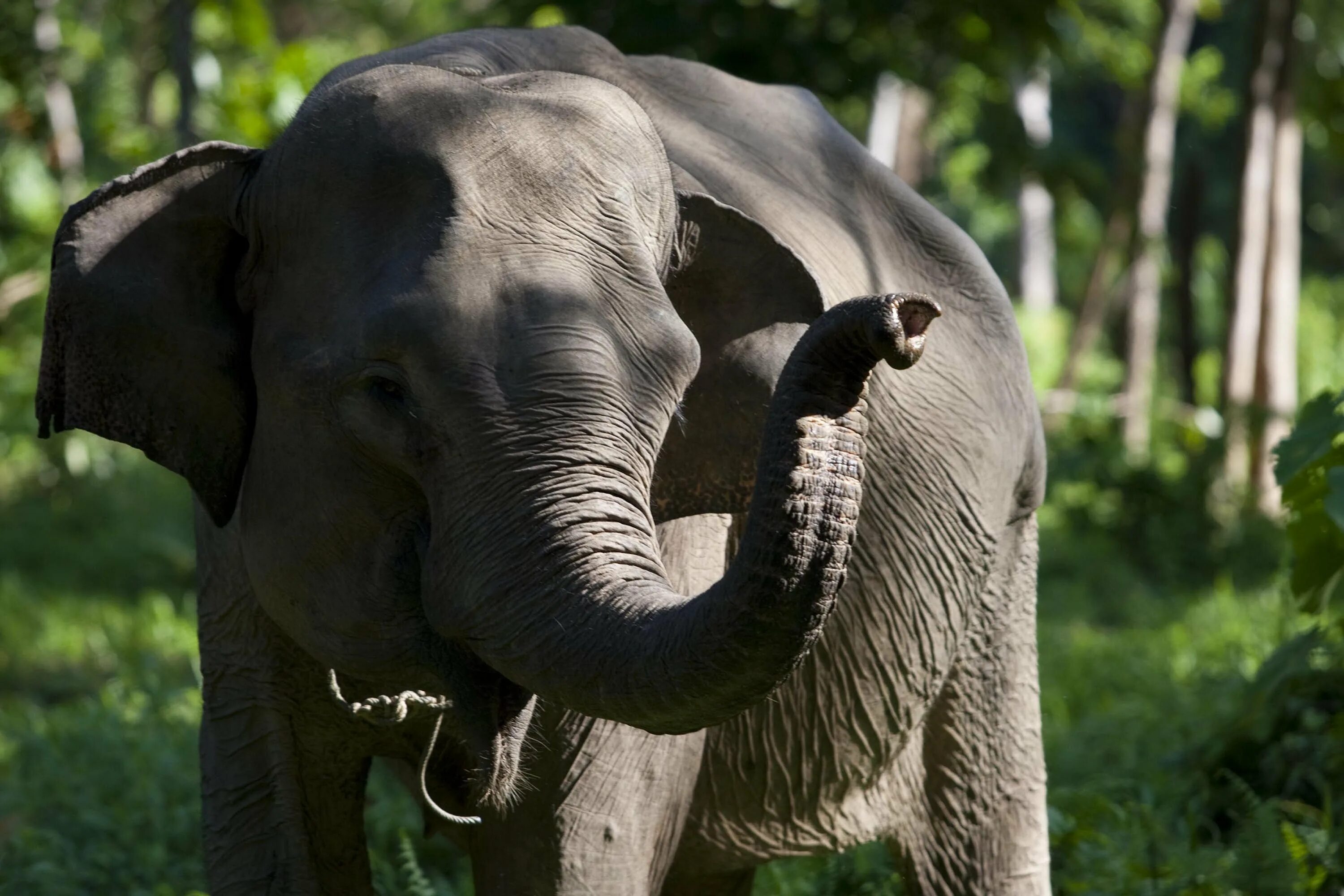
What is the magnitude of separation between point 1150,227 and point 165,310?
11.1 metres

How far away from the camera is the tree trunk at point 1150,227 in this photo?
1262cm

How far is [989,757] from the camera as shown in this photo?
3867mm

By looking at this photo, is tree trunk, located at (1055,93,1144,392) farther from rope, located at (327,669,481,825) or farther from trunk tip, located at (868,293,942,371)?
trunk tip, located at (868,293,942,371)

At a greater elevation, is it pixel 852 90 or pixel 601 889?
pixel 852 90

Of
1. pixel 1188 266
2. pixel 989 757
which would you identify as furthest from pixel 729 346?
pixel 1188 266

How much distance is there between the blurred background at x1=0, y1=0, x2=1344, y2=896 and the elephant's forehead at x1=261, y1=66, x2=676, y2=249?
1.85 m

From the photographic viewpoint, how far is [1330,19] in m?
13.8

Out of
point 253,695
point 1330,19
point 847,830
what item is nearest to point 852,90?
point 847,830

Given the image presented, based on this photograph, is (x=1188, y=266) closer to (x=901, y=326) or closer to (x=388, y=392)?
(x=388, y=392)

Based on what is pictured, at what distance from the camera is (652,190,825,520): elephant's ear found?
283 cm

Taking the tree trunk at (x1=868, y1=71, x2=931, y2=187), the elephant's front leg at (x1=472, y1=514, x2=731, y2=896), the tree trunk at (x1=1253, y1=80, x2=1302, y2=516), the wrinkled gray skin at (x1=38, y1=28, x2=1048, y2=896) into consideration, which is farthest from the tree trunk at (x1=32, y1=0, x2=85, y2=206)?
the tree trunk at (x1=1253, y1=80, x2=1302, y2=516)

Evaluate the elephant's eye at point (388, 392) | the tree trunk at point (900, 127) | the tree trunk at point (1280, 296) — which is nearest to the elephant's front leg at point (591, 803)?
the elephant's eye at point (388, 392)

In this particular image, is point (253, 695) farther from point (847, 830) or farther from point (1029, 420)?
point (1029, 420)

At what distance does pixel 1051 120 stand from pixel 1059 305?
4.68m
